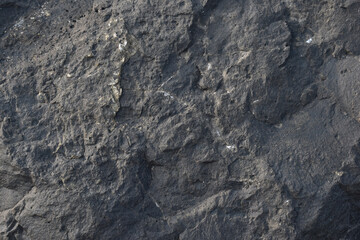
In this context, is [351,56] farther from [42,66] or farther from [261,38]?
[42,66]

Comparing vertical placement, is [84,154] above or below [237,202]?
above

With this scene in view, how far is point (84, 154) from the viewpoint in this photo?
93.9 inches

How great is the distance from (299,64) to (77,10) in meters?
1.06

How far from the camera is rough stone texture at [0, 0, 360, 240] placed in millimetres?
2355

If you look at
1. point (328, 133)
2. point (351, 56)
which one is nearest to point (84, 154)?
point (328, 133)

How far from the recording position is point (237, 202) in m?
2.38

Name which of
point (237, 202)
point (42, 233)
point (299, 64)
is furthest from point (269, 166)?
point (42, 233)

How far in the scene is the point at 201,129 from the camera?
238 cm

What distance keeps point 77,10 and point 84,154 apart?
2.24 ft

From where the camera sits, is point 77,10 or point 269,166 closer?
point 269,166

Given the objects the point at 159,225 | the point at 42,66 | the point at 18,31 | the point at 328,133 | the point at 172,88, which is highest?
the point at 18,31

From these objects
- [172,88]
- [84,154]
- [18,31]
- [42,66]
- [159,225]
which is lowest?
[159,225]

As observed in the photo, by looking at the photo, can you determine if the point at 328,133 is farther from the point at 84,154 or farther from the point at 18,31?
the point at 18,31

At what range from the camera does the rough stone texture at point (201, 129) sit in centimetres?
236
